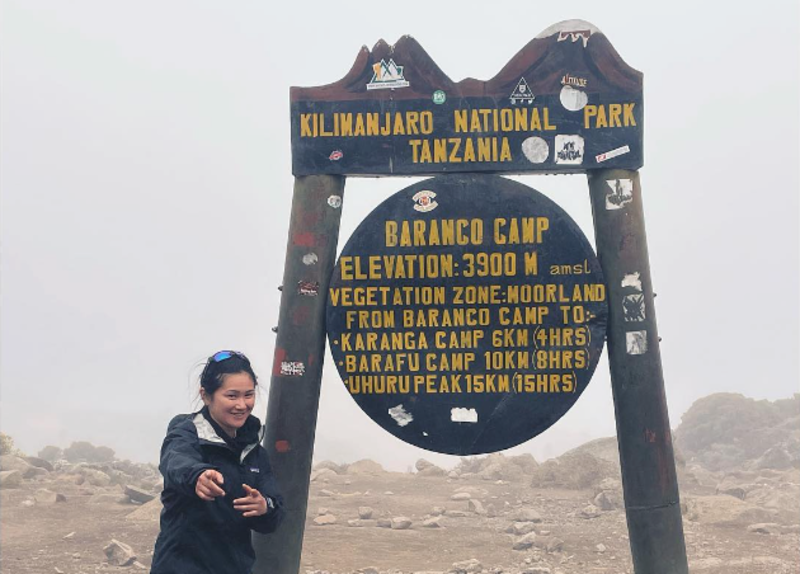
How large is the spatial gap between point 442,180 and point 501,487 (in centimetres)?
994

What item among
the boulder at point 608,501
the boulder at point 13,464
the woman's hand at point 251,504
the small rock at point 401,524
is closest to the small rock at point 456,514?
the small rock at point 401,524

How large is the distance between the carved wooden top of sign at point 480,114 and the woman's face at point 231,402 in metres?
1.91

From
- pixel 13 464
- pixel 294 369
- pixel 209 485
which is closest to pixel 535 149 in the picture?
pixel 294 369

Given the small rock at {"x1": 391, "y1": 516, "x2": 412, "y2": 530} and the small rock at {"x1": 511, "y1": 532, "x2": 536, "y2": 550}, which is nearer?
the small rock at {"x1": 511, "y1": 532, "x2": 536, "y2": 550}

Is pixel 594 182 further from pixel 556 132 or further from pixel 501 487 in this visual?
pixel 501 487

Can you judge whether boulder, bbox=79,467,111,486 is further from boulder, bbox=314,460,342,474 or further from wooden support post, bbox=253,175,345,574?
wooden support post, bbox=253,175,345,574

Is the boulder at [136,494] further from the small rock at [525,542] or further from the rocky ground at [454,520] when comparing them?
the small rock at [525,542]

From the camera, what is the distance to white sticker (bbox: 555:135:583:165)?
5.05m

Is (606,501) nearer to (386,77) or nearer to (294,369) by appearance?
(294,369)

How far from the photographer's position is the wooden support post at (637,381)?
192 inches

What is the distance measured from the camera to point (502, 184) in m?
5.11

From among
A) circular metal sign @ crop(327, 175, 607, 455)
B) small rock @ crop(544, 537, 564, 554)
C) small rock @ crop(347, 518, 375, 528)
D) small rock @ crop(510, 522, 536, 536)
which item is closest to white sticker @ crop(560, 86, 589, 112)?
circular metal sign @ crop(327, 175, 607, 455)

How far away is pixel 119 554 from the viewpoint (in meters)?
9.73

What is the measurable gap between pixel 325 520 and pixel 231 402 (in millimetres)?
8478
